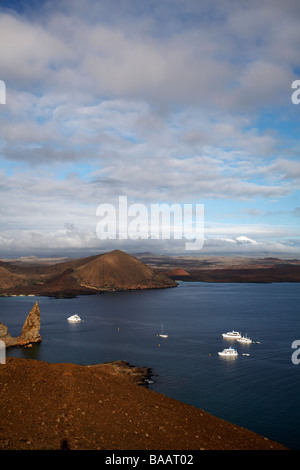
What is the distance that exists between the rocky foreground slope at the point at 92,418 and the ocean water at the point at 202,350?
1150 centimetres

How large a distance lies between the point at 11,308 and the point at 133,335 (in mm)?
57073

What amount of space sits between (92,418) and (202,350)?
4355cm

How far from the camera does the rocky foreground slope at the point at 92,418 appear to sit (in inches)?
598

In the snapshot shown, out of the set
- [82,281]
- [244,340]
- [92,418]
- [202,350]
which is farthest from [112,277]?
[92,418]

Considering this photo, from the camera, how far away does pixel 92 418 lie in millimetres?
17016

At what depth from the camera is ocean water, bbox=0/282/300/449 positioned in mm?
33875

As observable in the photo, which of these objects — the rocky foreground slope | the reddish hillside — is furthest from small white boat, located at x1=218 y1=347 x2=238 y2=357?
the reddish hillside

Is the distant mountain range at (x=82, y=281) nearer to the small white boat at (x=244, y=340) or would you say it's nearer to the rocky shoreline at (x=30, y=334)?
the rocky shoreline at (x=30, y=334)

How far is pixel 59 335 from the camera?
234 feet

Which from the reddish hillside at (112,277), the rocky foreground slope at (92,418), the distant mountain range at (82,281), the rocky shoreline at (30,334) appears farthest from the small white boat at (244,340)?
the reddish hillside at (112,277)

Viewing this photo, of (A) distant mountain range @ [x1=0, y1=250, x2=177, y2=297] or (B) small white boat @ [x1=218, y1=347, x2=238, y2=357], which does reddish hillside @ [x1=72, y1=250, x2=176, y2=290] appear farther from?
(B) small white boat @ [x1=218, y1=347, x2=238, y2=357]
